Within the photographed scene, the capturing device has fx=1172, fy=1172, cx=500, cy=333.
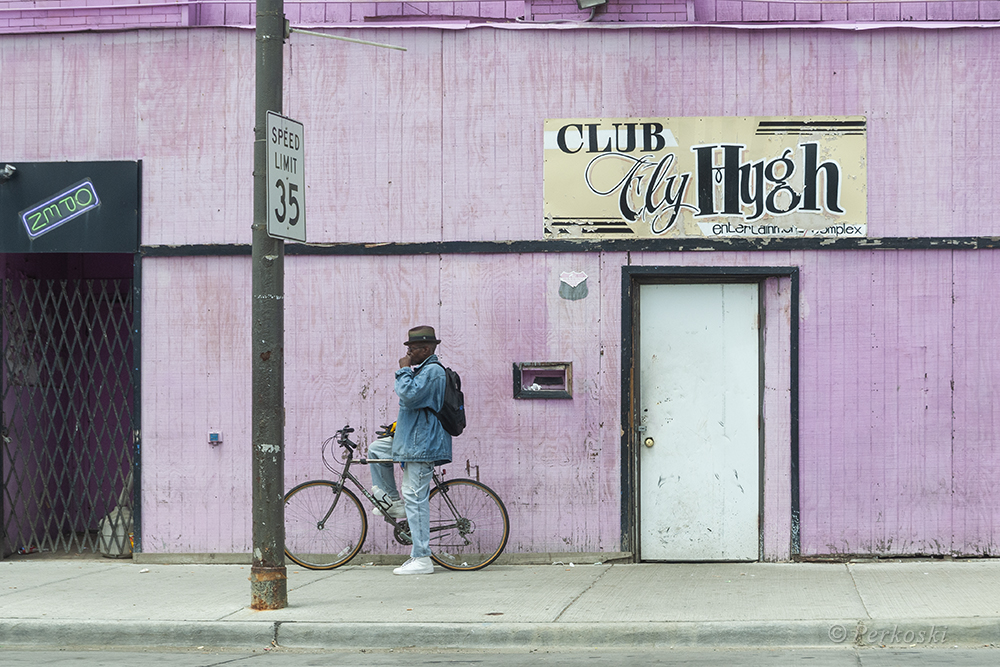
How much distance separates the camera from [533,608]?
312 inches

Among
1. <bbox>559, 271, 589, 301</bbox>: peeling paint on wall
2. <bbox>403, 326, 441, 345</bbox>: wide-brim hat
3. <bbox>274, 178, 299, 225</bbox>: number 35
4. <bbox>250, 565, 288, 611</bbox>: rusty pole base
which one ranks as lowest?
<bbox>250, 565, 288, 611</bbox>: rusty pole base

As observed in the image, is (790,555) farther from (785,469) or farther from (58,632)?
(58,632)

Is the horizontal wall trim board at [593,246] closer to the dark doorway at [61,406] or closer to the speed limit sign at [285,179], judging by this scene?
the dark doorway at [61,406]

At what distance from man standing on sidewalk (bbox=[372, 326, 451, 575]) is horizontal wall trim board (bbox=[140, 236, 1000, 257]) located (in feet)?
3.18

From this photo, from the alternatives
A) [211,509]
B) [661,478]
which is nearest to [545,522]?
[661,478]

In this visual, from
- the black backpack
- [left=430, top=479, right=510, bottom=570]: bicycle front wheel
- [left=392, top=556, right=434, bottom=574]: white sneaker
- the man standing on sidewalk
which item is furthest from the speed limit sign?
[left=392, top=556, right=434, bottom=574]: white sneaker

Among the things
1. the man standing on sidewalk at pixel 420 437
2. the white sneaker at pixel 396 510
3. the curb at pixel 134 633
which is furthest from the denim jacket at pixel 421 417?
the curb at pixel 134 633

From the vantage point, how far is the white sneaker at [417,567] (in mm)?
9500

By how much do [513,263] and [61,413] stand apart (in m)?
4.52

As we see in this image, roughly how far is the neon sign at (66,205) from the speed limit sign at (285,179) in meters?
2.91

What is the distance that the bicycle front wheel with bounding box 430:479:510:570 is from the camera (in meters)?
9.84

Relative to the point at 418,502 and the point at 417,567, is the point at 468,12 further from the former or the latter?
A: the point at 417,567

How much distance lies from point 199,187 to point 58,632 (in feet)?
13.7

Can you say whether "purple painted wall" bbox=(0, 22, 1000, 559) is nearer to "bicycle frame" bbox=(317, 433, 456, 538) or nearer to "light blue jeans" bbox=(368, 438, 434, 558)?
"bicycle frame" bbox=(317, 433, 456, 538)
